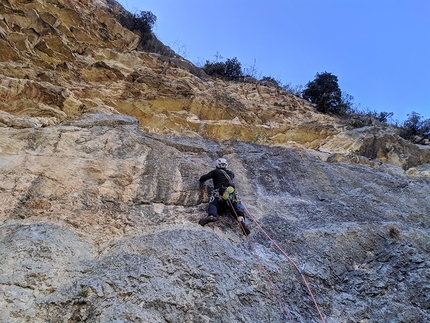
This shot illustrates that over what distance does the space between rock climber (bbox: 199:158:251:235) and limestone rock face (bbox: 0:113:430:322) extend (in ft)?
0.56

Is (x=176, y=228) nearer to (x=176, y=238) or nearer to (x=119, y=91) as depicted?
(x=176, y=238)

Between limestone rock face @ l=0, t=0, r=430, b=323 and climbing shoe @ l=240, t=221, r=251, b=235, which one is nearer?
limestone rock face @ l=0, t=0, r=430, b=323

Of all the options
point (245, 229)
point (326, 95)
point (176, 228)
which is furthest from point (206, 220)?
point (326, 95)

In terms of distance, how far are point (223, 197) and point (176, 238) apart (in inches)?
48.7

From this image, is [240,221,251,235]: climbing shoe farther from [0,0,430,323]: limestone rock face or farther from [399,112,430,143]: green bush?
[399,112,430,143]: green bush

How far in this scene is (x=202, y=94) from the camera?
471 inches

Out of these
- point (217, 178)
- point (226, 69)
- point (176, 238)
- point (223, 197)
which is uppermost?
point (226, 69)

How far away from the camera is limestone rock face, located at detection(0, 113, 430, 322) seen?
3.16 m

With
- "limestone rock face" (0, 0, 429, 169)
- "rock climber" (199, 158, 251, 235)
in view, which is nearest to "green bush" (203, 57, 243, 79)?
"limestone rock face" (0, 0, 429, 169)

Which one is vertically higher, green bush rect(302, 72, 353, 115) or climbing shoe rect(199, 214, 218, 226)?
green bush rect(302, 72, 353, 115)

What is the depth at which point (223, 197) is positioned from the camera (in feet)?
16.4

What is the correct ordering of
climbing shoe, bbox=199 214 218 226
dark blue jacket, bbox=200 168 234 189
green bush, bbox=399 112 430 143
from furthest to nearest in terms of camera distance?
green bush, bbox=399 112 430 143
dark blue jacket, bbox=200 168 234 189
climbing shoe, bbox=199 214 218 226

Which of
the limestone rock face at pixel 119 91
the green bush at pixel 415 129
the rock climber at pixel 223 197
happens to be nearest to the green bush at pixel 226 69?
the limestone rock face at pixel 119 91

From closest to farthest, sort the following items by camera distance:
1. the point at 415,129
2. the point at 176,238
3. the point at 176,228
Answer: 1. the point at 176,238
2. the point at 176,228
3. the point at 415,129
